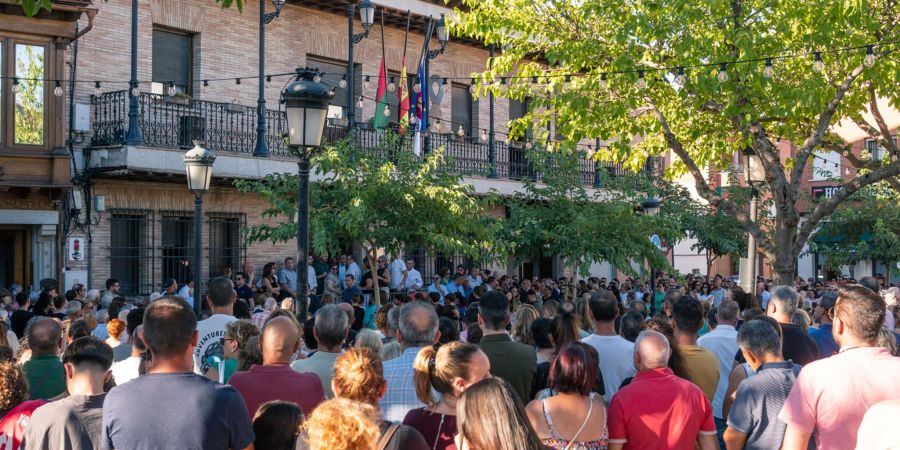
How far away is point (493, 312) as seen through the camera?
6.45 metres

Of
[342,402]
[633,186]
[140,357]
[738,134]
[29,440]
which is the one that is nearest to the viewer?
[342,402]

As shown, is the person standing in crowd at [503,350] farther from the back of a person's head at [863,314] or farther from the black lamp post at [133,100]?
the black lamp post at [133,100]

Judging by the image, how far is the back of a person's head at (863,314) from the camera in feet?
15.1

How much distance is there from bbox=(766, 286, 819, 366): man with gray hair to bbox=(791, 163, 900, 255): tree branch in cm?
722

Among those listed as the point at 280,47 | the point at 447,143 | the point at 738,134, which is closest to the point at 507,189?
the point at 447,143

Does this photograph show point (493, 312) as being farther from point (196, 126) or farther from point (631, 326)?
point (196, 126)

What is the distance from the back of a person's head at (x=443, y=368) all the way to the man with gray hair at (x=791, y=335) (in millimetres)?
2954

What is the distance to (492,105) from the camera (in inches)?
947

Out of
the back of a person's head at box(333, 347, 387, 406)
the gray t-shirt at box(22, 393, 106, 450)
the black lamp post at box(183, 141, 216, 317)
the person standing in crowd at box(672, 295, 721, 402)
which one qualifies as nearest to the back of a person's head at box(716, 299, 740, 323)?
the person standing in crowd at box(672, 295, 721, 402)

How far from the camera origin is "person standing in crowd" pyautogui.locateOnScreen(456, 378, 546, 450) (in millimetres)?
3637

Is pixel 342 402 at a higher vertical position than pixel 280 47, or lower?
lower

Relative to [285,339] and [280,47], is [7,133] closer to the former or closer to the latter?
[280,47]

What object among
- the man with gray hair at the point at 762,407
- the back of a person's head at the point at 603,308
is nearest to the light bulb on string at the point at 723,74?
the back of a person's head at the point at 603,308

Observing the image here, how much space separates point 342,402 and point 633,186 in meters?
18.9
